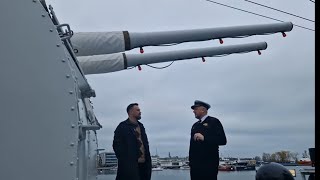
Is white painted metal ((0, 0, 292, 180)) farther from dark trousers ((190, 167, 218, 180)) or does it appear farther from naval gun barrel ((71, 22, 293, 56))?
dark trousers ((190, 167, 218, 180))

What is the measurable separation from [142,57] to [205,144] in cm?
169

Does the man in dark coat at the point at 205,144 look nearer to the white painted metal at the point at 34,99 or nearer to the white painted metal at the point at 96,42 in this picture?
the white painted metal at the point at 96,42

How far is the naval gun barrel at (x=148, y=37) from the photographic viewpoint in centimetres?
421

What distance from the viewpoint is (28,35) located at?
1.78m

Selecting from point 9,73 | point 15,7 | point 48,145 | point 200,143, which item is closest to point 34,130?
point 48,145

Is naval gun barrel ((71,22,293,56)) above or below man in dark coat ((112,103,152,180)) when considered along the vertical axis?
above

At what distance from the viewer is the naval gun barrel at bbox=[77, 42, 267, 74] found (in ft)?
15.7

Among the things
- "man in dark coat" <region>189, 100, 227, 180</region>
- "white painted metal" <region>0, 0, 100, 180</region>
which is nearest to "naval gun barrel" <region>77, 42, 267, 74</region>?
"man in dark coat" <region>189, 100, 227, 180</region>

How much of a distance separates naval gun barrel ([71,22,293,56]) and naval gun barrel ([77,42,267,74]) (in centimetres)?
37

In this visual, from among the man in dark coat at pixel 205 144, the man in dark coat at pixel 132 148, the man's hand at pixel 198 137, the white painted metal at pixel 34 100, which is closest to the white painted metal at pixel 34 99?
the white painted metal at pixel 34 100

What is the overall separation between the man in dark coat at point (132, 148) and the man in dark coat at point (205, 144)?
55 centimetres

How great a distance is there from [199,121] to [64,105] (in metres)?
3.16

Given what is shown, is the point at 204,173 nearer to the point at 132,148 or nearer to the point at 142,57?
the point at 132,148
